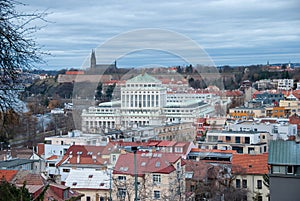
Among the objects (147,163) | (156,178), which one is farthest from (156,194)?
(147,163)

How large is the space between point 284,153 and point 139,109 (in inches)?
183

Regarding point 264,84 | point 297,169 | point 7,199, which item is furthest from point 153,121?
point 264,84

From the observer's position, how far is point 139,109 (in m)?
8.51

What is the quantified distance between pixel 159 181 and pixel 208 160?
312 centimetres

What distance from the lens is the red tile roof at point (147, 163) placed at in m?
7.54

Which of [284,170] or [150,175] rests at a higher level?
[284,170]

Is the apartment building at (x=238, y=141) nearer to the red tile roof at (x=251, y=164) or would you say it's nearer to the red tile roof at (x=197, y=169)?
the red tile roof at (x=251, y=164)

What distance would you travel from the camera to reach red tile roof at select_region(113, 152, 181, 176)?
754 centimetres

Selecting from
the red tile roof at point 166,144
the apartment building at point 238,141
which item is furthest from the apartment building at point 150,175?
the apartment building at point 238,141

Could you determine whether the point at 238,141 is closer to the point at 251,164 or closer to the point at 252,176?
the point at 251,164

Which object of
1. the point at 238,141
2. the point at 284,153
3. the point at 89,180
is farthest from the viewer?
the point at 238,141

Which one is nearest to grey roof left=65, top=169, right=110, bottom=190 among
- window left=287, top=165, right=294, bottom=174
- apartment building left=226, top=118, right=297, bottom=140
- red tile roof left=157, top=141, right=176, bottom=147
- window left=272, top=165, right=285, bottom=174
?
red tile roof left=157, top=141, right=176, bottom=147

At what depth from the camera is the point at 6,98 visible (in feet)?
7.88

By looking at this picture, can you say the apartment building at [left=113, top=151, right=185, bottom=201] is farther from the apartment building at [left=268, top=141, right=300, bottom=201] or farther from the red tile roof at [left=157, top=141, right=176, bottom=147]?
the apartment building at [left=268, top=141, right=300, bottom=201]
